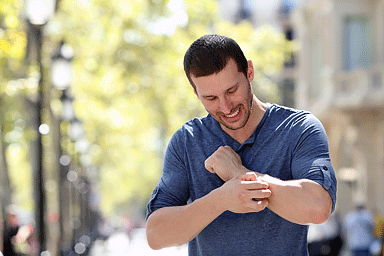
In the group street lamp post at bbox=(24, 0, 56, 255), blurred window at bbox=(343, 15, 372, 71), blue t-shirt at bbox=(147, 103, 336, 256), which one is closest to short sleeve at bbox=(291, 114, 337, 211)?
blue t-shirt at bbox=(147, 103, 336, 256)

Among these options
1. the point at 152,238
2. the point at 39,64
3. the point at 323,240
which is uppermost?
the point at 39,64

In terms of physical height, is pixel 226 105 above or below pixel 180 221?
above

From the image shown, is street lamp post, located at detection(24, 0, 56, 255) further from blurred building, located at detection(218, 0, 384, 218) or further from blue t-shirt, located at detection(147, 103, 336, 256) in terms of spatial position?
blurred building, located at detection(218, 0, 384, 218)

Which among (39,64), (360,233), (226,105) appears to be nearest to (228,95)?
(226,105)

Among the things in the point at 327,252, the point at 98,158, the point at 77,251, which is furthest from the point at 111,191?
the point at 327,252

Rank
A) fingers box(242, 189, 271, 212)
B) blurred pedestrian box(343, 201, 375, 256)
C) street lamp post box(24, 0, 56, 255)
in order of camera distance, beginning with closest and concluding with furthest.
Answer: fingers box(242, 189, 271, 212) < street lamp post box(24, 0, 56, 255) < blurred pedestrian box(343, 201, 375, 256)

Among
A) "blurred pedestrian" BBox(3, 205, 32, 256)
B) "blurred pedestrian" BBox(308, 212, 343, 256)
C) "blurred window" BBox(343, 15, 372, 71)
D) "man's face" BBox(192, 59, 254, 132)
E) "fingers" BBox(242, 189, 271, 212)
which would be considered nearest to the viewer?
"fingers" BBox(242, 189, 271, 212)

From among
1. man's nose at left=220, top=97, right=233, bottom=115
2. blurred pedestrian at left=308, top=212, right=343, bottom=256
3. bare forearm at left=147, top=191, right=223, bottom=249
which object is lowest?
blurred pedestrian at left=308, top=212, right=343, bottom=256

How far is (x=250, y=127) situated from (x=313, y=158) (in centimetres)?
32

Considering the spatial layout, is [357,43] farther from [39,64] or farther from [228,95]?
[228,95]

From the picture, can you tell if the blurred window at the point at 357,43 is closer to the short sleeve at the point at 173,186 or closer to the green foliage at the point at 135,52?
the green foliage at the point at 135,52

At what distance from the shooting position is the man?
7.64ft

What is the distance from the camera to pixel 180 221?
242 centimetres

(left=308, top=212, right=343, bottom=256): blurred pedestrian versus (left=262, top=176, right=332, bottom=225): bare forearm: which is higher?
(left=262, top=176, right=332, bottom=225): bare forearm
